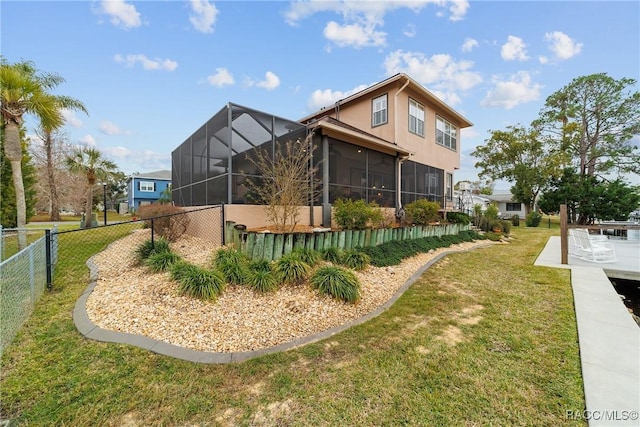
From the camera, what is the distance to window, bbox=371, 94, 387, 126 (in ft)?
39.3

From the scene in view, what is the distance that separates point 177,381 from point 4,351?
7.00ft

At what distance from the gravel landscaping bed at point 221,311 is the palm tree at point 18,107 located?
18.1ft

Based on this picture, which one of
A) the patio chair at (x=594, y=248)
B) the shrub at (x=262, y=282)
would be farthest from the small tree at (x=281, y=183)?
the patio chair at (x=594, y=248)

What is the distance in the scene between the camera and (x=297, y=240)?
222 inches

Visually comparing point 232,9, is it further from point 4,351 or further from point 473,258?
point 473,258

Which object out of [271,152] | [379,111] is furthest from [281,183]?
[379,111]

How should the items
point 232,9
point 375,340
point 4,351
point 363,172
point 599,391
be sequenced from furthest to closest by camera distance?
1. point 363,172
2. point 232,9
3. point 375,340
4. point 4,351
5. point 599,391

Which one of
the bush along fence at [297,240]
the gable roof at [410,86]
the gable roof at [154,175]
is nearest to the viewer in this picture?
the bush along fence at [297,240]

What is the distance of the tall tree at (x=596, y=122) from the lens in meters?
20.3

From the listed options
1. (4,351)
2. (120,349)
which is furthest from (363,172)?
(4,351)

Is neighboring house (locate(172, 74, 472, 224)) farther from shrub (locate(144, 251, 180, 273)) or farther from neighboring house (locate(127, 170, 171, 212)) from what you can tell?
neighboring house (locate(127, 170, 171, 212))

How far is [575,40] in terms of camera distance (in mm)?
10859

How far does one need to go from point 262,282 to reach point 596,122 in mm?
30693

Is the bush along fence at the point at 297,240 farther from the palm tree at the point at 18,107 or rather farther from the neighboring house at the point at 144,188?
the neighboring house at the point at 144,188
